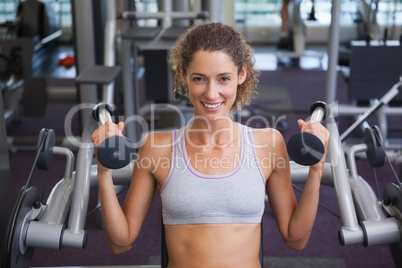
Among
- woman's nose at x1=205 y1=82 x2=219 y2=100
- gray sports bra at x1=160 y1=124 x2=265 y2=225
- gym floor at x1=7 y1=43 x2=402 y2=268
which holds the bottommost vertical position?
gym floor at x1=7 y1=43 x2=402 y2=268

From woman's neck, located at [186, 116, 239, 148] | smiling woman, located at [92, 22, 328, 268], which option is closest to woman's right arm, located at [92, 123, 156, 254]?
smiling woman, located at [92, 22, 328, 268]

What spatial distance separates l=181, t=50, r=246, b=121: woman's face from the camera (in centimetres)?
119

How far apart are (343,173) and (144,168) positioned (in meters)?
0.64

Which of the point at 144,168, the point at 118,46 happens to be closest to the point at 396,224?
the point at 144,168

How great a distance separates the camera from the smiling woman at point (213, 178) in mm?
1210

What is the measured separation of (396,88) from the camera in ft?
9.55

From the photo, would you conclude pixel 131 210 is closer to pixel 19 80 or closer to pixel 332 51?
pixel 332 51

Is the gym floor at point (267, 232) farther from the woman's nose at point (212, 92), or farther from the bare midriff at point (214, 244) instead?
the woman's nose at point (212, 92)

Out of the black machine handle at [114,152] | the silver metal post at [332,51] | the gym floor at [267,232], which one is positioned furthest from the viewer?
the silver metal post at [332,51]

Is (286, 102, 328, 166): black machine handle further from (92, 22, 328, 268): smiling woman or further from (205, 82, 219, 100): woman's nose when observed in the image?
(205, 82, 219, 100): woman's nose

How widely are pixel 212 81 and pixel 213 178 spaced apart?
23 centimetres

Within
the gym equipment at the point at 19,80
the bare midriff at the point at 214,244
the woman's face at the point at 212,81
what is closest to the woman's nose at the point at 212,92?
the woman's face at the point at 212,81

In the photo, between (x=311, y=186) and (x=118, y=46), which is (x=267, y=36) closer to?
(x=118, y=46)

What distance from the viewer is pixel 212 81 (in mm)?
1192
